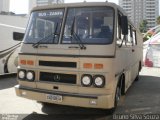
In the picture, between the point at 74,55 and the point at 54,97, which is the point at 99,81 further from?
the point at 54,97

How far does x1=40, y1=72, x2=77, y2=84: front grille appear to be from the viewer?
23.0 feet

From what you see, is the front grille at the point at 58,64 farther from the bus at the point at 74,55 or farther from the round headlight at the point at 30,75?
the round headlight at the point at 30,75

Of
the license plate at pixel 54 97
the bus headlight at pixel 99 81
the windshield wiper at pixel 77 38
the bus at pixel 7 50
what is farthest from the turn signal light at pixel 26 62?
the bus at pixel 7 50

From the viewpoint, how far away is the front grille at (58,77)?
701cm

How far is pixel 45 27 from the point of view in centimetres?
761

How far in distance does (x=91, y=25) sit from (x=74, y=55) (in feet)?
2.69

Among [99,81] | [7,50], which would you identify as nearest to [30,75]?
[99,81]

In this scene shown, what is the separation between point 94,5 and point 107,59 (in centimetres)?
135

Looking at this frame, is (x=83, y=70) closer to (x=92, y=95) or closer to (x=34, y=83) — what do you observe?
(x=92, y=95)

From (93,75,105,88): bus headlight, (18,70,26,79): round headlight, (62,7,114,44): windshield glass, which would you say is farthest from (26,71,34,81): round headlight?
(93,75,105,88): bus headlight

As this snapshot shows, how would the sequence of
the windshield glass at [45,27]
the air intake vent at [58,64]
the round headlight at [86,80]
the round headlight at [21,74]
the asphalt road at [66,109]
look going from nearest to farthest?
the round headlight at [86,80]
the air intake vent at [58,64]
the windshield glass at [45,27]
the round headlight at [21,74]
the asphalt road at [66,109]

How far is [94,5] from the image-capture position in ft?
23.9

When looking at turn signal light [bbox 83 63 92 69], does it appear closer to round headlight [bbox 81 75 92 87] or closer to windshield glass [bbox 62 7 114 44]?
round headlight [bbox 81 75 92 87]

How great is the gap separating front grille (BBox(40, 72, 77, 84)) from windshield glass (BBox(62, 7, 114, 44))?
29.2 inches
